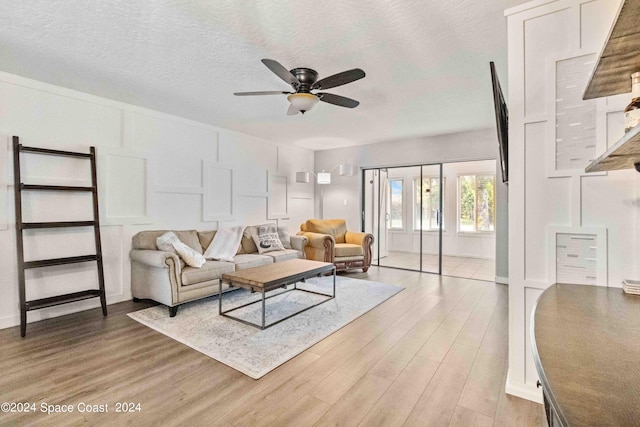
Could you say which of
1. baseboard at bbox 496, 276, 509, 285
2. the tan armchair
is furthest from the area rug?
baseboard at bbox 496, 276, 509, 285

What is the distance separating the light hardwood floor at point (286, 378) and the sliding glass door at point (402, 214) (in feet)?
11.4

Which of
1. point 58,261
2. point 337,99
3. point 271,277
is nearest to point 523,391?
point 271,277

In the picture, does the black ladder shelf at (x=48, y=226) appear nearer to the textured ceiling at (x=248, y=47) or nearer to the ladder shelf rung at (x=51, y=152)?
the ladder shelf rung at (x=51, y=152)

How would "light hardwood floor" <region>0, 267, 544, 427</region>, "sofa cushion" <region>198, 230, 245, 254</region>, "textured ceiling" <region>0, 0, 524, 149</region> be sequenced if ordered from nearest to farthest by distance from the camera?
"light hardwood floor" <region>0, 267, 544, 427</region>
"textured ceiling" <region>0, 0, 524, 149</region>
"sofa cushion" <region>198, 230, 245, 254</region>

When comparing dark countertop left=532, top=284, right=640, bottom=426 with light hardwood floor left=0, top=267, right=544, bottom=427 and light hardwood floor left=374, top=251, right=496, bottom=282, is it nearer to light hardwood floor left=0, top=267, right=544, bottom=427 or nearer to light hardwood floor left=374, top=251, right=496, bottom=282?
light hardwood floor left=0, top=267, right=544, bottom=427

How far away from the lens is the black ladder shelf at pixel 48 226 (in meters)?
2.98

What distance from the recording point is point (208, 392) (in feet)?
6.59

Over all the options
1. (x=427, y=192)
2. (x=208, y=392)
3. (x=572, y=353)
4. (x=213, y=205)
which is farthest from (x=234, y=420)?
(x=427, y=192)

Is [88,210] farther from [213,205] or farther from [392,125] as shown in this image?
[392,125]

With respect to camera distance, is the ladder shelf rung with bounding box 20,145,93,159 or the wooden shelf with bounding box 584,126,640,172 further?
the ladder shelf rung with bounding box 20,145,93,159

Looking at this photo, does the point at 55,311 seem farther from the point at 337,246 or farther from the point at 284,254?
the point at 337,246

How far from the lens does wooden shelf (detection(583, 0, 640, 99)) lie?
35.6 inches

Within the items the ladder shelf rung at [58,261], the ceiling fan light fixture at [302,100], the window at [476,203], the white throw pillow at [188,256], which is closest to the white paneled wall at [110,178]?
the ladder shelf rung at [58,261]

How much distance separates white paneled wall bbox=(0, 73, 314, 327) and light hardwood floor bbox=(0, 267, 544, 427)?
25.2 inches
